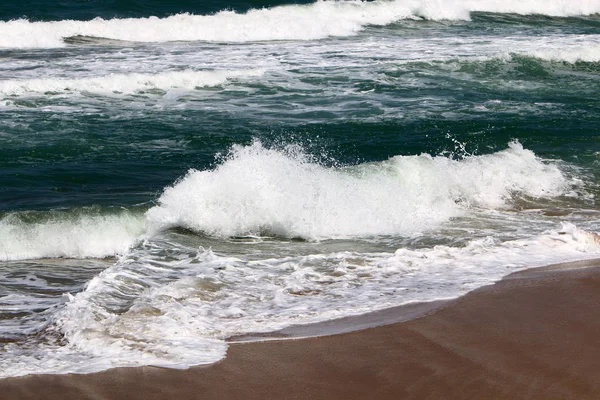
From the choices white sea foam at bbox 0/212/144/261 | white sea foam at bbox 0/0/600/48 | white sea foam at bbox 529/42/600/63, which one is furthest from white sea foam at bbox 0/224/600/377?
white sea foam at bbox 0/0/600/48

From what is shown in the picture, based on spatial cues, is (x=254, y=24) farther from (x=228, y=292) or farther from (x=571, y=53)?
(x=228, y=292)

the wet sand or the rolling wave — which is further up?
the rolling wave

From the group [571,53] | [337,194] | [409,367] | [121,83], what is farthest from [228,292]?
[571,53]

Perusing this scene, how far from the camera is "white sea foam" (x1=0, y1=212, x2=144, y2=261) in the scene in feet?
26.8

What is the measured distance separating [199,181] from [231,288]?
282 cm

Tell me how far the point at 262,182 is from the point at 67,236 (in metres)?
2.16

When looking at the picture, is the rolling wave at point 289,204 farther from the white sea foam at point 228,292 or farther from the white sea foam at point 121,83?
the white sea foam at point 121,83

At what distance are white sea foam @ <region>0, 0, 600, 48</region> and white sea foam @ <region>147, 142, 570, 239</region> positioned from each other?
13.3 meters

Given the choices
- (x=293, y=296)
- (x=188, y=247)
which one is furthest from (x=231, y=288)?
(x=188, y=247)

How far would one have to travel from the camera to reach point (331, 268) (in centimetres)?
713

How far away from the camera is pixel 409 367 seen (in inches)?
199

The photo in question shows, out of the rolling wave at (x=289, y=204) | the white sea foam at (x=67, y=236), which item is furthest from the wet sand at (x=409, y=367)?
the white sea foam at (x=67, y=236)

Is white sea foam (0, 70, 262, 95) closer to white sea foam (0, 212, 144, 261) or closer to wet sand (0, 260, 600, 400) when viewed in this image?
white sea foam (0, 212, 144, 261)

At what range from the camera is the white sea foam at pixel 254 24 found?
22.2 metres
